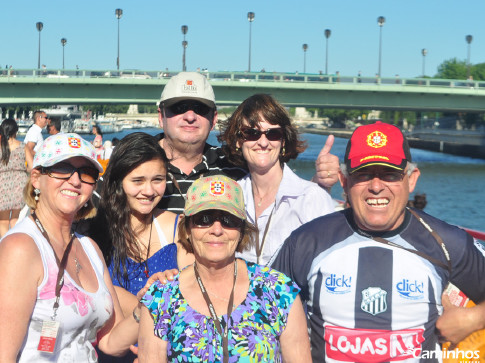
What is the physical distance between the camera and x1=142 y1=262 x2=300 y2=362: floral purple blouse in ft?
8.98

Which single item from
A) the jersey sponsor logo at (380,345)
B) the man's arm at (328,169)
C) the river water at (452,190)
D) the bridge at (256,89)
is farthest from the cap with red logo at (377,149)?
the bridge at (256,89)

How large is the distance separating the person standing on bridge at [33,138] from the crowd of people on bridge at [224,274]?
6.43 m

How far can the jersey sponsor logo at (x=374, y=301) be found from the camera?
314 cm

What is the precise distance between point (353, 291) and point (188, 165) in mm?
2071

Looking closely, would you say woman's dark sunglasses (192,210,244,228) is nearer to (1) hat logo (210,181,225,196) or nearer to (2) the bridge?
(1) hat logo (210,181,225,196)

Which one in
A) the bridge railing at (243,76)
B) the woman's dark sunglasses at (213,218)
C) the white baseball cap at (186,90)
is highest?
the bridge railing at (243,76)

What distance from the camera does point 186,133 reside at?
188 inches

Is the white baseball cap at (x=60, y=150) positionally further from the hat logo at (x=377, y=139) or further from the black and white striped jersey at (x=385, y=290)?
the hat logo at (x=377, y=139)

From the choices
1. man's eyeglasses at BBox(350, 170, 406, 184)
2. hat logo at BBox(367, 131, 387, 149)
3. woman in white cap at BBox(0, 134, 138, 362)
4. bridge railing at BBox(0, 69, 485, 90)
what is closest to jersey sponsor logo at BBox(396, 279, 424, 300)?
man's eyeglasses at BBox(350, 170, 406, 184)

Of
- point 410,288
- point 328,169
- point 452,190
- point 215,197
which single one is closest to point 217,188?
point 215,197

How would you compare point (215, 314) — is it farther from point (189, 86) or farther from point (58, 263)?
point (189, 86)

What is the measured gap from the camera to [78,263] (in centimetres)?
321

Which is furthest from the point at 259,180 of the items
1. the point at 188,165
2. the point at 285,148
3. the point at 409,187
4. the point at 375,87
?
the point at 375,87

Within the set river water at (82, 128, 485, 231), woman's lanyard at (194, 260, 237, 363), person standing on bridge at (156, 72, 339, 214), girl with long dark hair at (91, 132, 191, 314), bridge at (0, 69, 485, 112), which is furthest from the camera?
bridge at (0, 69, 485, 112)
